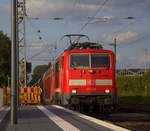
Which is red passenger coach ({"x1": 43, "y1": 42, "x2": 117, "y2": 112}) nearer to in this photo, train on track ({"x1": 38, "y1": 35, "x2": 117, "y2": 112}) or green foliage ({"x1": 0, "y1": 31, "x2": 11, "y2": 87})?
train on track ({"x1": 38, "y1": 35, "x2": 117, "y2": 112})

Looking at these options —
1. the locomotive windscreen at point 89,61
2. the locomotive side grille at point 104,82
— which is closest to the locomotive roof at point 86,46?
the locomotive windscreen at point 89,61

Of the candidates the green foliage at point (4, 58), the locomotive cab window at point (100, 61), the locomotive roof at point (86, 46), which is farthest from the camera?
the green foliage at point (4, 58)

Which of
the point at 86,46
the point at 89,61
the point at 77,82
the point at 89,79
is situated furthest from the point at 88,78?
the point at 86,46

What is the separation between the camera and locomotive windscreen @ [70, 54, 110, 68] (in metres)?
17.3

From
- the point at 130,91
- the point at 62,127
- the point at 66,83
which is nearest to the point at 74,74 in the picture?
the point at 66,83

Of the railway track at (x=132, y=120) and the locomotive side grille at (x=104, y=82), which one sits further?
the locomotive side grille at (x=104, y=82)

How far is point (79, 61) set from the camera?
17.4m

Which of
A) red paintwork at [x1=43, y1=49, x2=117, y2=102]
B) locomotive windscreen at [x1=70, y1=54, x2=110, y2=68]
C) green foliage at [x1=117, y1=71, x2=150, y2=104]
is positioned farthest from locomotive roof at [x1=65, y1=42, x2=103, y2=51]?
green foliage at [x1=117, y1=71, x2=150, y2=104]

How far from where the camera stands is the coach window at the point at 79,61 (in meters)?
17.3

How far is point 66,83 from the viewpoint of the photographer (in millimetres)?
16953

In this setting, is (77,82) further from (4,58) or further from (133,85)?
(4,58)

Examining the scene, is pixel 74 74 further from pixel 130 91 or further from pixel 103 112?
pixel 130 91

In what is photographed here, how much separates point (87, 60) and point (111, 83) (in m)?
1.54

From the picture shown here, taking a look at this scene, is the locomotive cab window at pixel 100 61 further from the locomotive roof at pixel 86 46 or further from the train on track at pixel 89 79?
the locomotive roof at pixel 86 46
